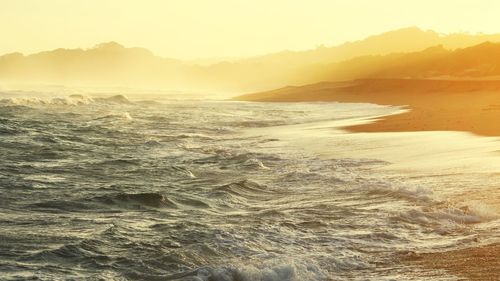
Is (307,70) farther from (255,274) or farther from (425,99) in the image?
(255,274)

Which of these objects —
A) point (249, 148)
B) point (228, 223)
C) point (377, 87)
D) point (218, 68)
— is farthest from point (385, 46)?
point (228, 223)

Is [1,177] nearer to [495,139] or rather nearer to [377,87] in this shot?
[495,139]

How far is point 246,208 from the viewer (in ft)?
42.1

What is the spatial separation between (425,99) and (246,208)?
127ft

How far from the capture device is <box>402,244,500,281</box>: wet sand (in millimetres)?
8047

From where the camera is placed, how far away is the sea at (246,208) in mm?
8844

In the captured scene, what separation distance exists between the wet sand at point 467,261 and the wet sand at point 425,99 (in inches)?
516

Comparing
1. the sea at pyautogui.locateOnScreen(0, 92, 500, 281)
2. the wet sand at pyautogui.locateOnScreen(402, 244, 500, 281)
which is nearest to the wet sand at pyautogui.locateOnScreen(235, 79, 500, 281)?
the wet sand at pyautogui.locateOnScreen(402, 244, 500, 281)

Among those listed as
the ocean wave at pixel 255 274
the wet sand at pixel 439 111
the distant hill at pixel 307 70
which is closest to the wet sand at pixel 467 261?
the wet sand at pixel 439 111

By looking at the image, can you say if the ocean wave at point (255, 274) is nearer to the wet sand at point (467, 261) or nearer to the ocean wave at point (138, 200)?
the wet sand at point (467, 261)

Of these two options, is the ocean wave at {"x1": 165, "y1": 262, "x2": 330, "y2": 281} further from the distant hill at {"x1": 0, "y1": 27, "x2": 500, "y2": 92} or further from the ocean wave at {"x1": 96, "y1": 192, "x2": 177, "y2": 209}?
the distant hill at {"x1": 0, "y1": 27, "x2": 500, "y2": 92}

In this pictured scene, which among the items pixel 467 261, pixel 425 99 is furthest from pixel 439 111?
pixel 467 261

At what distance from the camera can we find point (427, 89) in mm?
56969

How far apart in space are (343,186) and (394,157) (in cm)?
439
